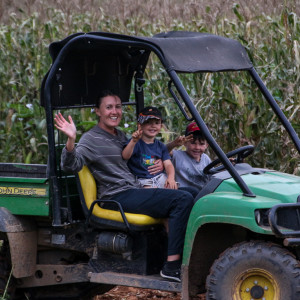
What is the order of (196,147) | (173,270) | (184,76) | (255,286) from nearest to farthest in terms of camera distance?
(255,286)
(173,270)
(196,147)
(184,76)

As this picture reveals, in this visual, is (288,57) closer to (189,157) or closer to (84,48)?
(189,157)

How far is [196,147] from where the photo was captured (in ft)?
18.9

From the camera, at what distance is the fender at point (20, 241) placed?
5.50m

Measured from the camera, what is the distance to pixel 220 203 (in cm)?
459

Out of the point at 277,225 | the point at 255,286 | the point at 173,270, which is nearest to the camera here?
the point at 277,225

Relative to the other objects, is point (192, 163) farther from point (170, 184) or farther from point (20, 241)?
point (20, 241)

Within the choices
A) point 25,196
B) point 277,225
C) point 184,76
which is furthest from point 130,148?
point 184,76

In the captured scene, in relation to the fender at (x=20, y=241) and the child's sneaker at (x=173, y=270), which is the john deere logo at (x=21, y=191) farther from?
the child's sneaker at (x=173, y=270)

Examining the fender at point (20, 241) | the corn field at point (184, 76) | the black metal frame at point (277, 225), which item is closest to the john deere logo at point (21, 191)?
the fender at point (20, 241)

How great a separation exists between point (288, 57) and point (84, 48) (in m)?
2.87

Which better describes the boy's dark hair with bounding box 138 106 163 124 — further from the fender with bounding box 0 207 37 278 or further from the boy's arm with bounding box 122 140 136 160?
the fender with bounding box 0 207 37 278

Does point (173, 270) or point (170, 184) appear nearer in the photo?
point (173, 270)

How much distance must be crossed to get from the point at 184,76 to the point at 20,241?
323 cm

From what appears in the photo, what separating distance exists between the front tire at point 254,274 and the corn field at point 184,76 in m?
2.65
